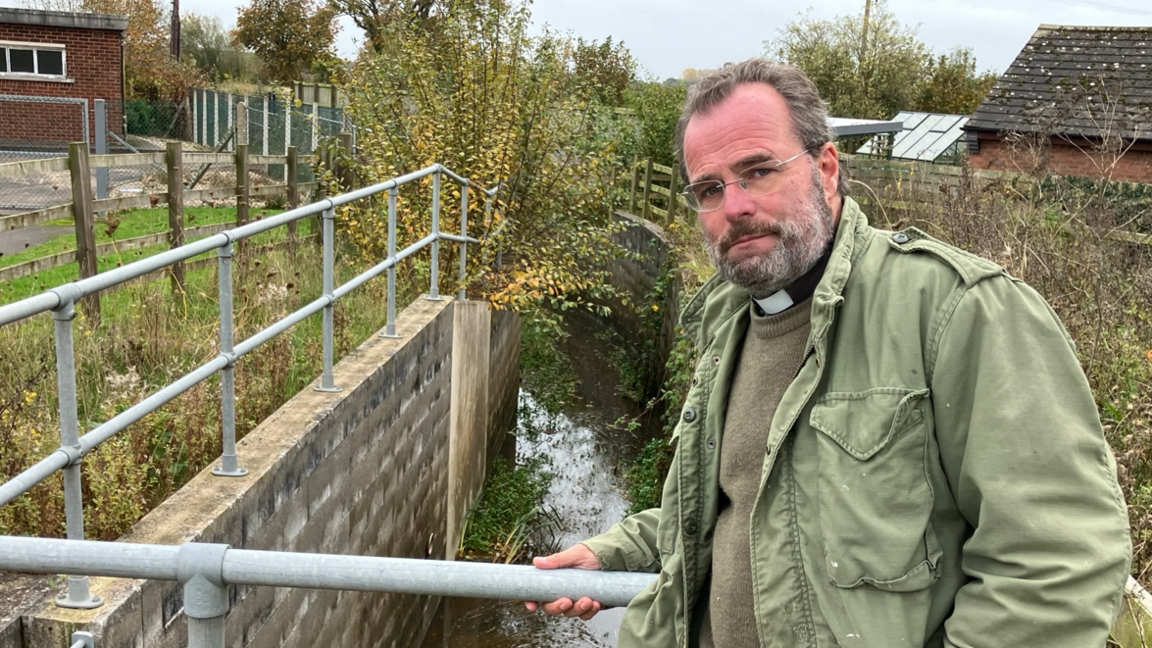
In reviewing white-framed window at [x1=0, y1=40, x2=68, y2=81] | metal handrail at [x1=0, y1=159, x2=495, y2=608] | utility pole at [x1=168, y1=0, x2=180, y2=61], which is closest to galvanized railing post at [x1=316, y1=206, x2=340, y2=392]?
metal handrail at [x1=0, y1=159, x2=495, y2=608]

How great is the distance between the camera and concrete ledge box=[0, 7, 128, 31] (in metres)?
22.8

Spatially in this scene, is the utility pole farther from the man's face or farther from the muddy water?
the man's face

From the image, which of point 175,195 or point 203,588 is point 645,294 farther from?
point 203,588

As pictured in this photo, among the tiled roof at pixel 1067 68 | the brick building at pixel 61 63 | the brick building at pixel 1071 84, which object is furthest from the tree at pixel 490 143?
the brick building at pixel 61 63

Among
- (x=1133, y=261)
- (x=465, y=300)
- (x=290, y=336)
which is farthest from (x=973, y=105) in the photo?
(x=290, y=336)

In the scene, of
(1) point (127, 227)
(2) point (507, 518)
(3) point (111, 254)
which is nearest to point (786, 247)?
(2) point (507, 518)

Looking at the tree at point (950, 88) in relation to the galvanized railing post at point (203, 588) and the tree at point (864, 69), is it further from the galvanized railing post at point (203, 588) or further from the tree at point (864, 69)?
the galvanized railing post at point (203, 588)

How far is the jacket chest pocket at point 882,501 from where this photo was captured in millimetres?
1471

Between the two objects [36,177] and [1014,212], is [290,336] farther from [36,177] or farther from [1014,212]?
[36,177]

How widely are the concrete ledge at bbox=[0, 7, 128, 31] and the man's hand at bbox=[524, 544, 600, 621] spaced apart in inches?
986

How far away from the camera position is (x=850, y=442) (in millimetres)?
1529

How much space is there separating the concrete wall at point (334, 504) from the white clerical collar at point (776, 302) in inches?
79.1

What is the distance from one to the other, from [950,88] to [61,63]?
28730 mm

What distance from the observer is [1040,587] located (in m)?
1.33
